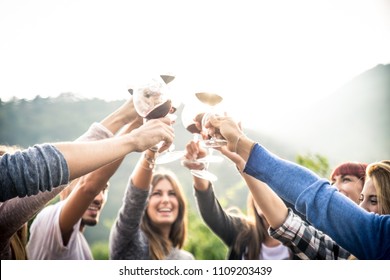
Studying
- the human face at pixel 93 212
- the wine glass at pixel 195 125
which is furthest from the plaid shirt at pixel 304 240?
the human face at pixel 93 212

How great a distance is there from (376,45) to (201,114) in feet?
4.64

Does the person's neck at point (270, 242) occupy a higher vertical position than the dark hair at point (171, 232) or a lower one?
lower

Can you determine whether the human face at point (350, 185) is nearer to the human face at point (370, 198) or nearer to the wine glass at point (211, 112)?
the human face at point (370, 198)

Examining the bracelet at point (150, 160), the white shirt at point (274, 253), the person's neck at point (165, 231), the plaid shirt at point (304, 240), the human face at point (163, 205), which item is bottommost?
the white shirt at point (274, 253)

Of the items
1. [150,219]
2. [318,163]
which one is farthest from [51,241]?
[318,163]

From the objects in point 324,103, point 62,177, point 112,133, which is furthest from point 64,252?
point 324,103

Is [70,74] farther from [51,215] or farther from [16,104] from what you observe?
[51,215]

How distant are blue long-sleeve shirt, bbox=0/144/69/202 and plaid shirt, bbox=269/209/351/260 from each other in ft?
2.70

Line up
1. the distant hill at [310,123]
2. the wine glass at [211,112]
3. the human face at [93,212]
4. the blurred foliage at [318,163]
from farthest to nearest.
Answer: the blurred foliage at [318,163], the distant hill at [310,123], the human face at [93,212], the wine glass at [211,112]

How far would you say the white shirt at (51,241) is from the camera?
182 cm

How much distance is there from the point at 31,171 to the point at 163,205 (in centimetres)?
127

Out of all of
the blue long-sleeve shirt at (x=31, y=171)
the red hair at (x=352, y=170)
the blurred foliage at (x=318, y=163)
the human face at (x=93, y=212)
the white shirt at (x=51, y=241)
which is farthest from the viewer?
the blurred foliage at (x=318, y=163)

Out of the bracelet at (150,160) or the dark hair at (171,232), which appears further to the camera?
the dark hair at (171,232)

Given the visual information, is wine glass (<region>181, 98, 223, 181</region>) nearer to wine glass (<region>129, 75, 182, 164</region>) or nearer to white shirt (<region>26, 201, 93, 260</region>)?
wine glass (<region>129, 75, 182, 164</region>)
